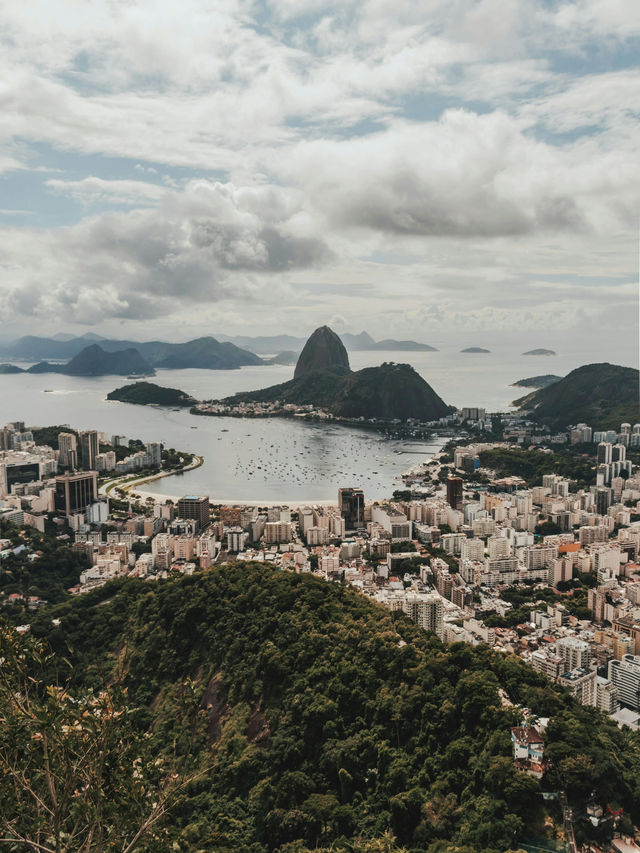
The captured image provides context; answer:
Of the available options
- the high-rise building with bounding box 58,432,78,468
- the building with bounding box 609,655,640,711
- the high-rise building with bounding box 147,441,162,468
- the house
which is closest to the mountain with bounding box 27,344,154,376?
the high-rise building with bounding box 147,441,162,468

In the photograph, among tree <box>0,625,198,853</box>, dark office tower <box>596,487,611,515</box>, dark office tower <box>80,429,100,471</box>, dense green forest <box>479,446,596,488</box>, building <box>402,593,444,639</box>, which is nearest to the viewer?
tree <box>0,625,198,853</box>

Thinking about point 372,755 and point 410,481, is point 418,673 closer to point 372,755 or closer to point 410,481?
point 372,755

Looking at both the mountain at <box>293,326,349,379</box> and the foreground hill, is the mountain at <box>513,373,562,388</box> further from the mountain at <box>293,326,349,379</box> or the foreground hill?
the foreground hill

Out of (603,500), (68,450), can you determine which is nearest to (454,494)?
(603,500)

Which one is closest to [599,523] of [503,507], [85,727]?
[503,507]

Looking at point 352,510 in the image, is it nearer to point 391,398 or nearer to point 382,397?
point 391,398

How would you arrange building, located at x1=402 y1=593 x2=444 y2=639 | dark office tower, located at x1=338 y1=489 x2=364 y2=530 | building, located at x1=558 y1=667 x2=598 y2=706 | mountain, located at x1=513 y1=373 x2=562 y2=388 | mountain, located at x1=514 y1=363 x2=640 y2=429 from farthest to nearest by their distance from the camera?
mountain, located at x1=513 y1=373 x2=562 y2=388
mountain, located at x1=514 y1=363 x2=640 y2=429
dark office tower, located at x1=338 y1=489 x2=364 y2=530
building, located at x1=402 y1=593 x2=444 y2=639
building, located at x1=558 y1=667 x2=598 y2=706
